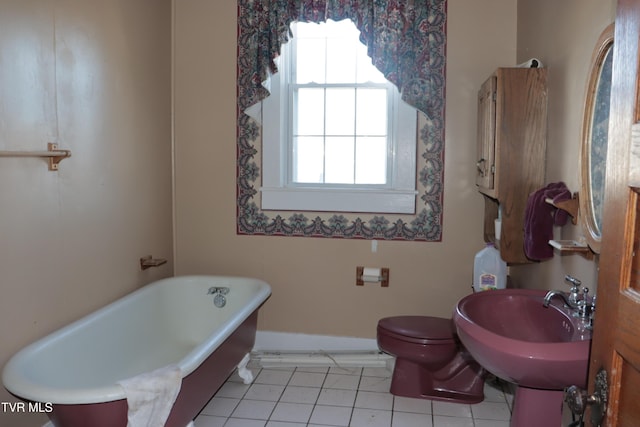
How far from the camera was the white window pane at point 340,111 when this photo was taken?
357cm

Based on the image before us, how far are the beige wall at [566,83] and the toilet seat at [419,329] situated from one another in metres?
0.52

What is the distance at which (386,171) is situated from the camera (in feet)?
11.6

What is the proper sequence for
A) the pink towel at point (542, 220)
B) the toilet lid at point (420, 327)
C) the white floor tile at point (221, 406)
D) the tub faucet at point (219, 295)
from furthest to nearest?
1. the tub faucet at point (219, 295)
2. the toilet lid at point (420, 327)
3. the white floor tile at point (221, 406)
4. the pink towel at point (542, 220)

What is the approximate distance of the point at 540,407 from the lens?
1.96 m

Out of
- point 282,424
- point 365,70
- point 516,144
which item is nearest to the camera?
point 516,144

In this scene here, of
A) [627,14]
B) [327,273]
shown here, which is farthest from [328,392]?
[627,14]

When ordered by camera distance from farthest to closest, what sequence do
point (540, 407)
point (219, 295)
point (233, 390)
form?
point (219, 295)
point (233, 390)
point (540, 407)

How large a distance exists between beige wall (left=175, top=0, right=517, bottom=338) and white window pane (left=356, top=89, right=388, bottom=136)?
415mm

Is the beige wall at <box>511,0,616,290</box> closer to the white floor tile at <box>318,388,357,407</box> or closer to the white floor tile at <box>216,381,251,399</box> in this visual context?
the white floor tile at <box>318,388,357,407</box>

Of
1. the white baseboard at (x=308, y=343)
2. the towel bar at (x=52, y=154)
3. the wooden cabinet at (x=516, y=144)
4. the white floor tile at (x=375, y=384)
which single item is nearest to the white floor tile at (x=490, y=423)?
the white floor tile at (x=375, y=384)

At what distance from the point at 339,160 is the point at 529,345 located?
2137 mm

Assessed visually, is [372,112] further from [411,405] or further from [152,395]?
[152,395]

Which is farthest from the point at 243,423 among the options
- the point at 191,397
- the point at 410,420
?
the point at 410,420

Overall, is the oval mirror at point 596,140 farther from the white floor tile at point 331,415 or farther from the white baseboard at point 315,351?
the white baseboard at point 315,351
